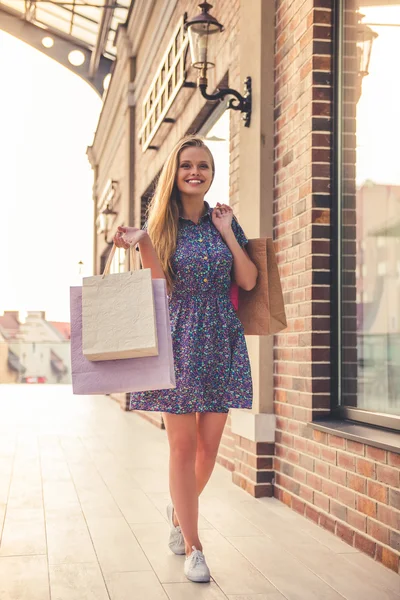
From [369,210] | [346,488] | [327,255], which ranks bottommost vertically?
[346,488]

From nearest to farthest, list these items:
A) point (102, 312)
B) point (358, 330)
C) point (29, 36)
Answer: point (102, 312), point (358, 330), point (29, 36)

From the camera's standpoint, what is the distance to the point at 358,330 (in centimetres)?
390

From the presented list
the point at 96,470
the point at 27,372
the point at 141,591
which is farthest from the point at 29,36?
the point at 141,591

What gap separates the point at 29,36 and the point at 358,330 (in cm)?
1790

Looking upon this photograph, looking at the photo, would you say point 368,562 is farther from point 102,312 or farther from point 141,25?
point 141,25

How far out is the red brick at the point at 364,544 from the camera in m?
3.29

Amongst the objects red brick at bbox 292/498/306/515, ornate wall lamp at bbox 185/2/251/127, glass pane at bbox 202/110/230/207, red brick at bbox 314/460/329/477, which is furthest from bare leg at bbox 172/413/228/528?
glass pane at bbox 202/110/230/207

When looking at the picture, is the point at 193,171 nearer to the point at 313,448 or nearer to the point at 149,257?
the point at 149,257

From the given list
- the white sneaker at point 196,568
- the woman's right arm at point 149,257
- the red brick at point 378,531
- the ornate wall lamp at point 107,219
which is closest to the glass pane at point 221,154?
the woman's right arm at point 149,257

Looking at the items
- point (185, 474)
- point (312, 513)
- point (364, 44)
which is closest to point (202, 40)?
point (364, 44)

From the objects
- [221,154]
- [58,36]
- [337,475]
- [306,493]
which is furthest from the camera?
[58,36]

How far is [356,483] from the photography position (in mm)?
3473

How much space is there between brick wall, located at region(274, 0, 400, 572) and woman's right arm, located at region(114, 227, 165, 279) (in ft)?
3.83

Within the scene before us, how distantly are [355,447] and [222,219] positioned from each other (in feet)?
3.75
